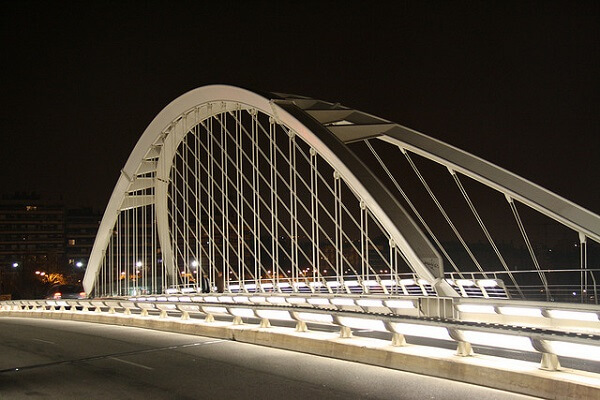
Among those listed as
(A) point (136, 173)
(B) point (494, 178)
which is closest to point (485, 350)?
(B) point (494, 178)

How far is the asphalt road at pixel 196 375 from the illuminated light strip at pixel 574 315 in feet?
17.7

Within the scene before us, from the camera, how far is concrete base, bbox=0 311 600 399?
7547 millimetres

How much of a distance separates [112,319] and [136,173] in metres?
14.0

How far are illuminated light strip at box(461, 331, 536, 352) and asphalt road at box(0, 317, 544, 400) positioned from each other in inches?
21.4

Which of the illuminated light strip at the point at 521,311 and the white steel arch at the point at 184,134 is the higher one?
the white steel arch at the point at 184,134

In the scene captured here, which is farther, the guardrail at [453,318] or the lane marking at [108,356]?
the lane marking at [108,356]

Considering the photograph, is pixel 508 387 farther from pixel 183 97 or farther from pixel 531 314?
pixel 183 97

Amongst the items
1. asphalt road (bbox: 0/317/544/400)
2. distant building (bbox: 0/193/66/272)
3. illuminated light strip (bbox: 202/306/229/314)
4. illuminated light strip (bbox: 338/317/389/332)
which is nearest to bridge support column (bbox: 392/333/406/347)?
illuminated light strip (bbox: 338/317/389/332)

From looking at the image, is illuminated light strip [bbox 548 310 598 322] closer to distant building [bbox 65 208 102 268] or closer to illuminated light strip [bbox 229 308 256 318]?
illuminated light strip [bbox 229 308 256 318]

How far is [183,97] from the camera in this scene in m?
29.2

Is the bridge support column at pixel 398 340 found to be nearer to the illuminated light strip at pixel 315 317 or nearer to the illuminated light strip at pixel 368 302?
the illuminated light strip at pixel 315 317

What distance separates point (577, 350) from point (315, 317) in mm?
5765

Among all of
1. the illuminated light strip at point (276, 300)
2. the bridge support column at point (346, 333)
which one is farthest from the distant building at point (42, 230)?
the bridge support column at point (346, 333)

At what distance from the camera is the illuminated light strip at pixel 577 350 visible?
7.10 meters
